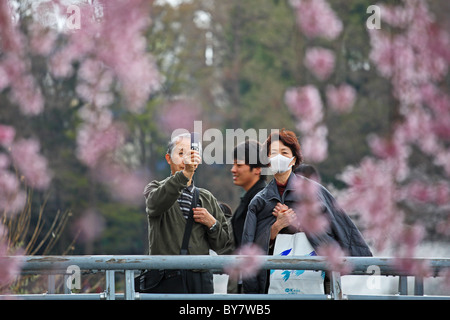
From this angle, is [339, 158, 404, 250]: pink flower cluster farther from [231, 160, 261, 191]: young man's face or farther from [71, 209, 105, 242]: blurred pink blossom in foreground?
[71, 209, 105, 242]: blurred pink blossom in foreground

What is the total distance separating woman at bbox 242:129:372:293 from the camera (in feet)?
9.61

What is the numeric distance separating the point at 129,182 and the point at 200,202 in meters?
22.6

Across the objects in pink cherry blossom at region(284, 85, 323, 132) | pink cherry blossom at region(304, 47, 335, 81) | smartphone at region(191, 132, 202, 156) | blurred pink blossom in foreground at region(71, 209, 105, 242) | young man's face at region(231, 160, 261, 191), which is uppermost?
pink cherry blossom at region(304, 47, 335, 81)

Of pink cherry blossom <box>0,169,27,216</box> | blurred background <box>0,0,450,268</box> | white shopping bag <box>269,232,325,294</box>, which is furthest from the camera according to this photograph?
blurred background <box>0,0,450,268</box>

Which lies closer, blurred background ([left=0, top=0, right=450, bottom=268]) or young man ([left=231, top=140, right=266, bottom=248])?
young man ([left=231, top=140, right=266, bottom=248])

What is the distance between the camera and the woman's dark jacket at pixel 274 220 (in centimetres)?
292

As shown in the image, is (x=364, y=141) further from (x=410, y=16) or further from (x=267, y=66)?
(x=410, y=16)

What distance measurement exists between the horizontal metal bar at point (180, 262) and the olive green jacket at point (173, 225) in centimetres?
46

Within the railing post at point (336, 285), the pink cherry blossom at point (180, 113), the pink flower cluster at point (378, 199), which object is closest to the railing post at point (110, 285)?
the railing post at point (336, 285)

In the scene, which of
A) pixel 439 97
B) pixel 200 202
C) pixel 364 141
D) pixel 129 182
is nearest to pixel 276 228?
pixel 200 202

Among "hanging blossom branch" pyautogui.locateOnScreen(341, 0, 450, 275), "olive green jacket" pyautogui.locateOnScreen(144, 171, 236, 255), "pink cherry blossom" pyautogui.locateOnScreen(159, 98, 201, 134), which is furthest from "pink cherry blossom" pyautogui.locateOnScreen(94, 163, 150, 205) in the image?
"hanging blossom branch" pyautogui.locateOnScreen(341, 0, 450, 275)

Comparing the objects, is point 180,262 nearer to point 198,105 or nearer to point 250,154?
point 250,154

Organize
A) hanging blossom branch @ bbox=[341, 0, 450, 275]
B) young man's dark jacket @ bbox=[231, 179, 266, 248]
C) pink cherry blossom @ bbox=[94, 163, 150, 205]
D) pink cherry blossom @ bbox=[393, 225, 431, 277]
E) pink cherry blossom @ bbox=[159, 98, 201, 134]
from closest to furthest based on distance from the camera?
pink cherry blossom @ bbox=[393, 225, 431, 277] → hanging blossom branch @ bbox=[341, 0, 450, 275] → young man's dark jacket @ bbox=[231, 179, 266, 248] → pink cherry blossom @ bbox=[94, 163, 150, 205] → pink cherry blossom @ bbox=[159, 98, 201, 134]
